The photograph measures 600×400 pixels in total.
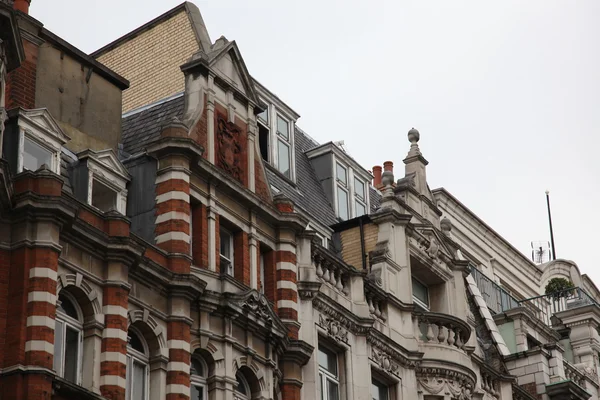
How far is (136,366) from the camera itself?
32.1 m

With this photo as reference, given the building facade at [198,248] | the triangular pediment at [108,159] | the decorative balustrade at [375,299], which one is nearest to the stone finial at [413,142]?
the building facade at [198,248]

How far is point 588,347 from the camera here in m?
55.9

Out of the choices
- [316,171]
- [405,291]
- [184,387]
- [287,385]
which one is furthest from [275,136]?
[184,387]

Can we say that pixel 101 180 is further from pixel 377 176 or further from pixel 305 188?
pixel 377 176

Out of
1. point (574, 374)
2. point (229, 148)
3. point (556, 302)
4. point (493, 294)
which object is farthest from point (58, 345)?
point (556, 302)

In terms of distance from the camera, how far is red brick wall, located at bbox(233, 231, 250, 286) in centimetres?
3578

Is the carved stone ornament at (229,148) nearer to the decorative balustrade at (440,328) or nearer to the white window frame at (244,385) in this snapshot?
the white window frame at (244,385)

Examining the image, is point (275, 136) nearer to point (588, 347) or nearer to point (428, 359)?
point (428, 359)

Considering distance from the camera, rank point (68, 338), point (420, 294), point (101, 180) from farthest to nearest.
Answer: point (420, 294), point (101, 180), point (68, 338)

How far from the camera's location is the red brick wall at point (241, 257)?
117ft

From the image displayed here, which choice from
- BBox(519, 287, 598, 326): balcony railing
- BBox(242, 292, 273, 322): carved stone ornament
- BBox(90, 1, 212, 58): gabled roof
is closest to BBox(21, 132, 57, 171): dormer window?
BBox(242, 292, 273, 322): carved stone ornament

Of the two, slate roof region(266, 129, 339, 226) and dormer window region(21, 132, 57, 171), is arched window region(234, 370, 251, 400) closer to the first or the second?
dormer window region(21, 132, 57, 171)

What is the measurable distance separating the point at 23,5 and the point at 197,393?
10.3 metres

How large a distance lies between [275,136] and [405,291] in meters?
6.43
